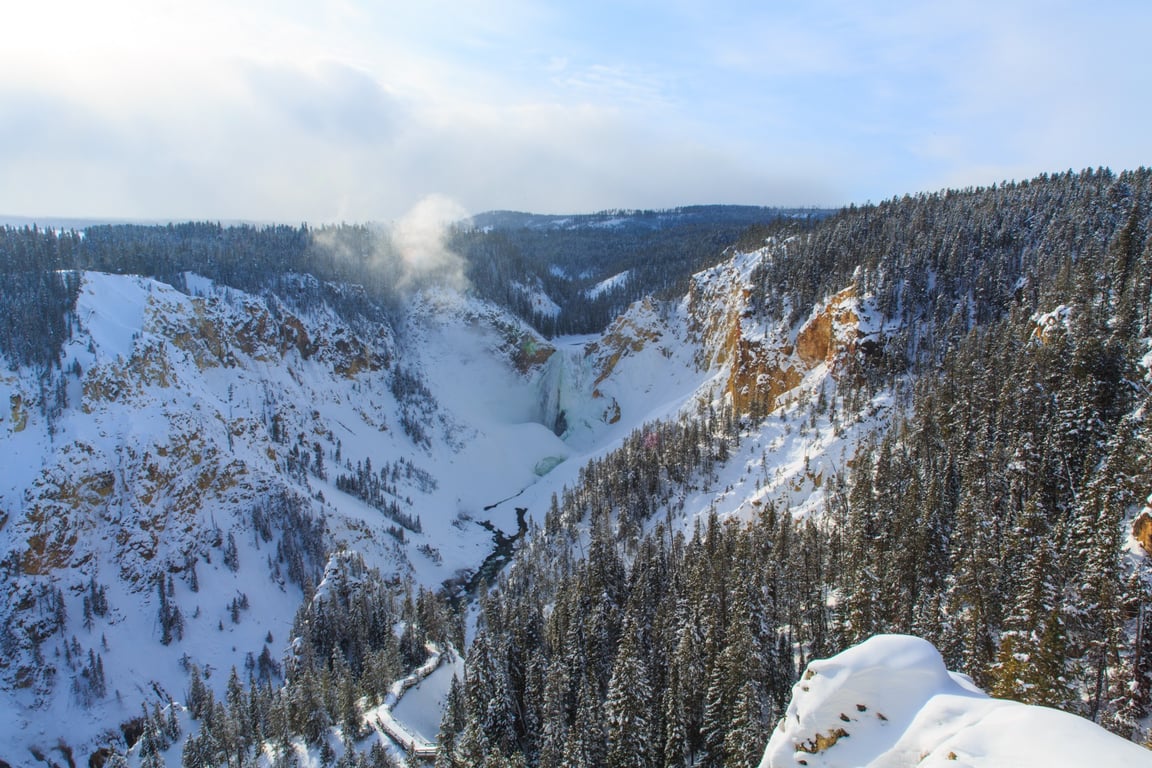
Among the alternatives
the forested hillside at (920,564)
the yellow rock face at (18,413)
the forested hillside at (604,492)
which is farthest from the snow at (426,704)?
the yellow rock face at (18,413)

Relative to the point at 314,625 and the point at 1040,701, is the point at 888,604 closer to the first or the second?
the point at 1040,701

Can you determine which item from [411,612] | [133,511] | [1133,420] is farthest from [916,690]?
[133,511]

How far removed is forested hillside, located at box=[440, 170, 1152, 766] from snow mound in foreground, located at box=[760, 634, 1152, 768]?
61.9 feet

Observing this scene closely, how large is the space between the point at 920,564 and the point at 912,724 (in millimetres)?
45150

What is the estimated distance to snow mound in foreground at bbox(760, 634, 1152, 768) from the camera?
1496 cm

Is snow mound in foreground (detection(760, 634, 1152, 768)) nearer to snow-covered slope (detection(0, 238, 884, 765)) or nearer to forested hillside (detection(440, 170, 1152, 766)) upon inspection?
forested hillside (detection(440, 170, 1152, 766))

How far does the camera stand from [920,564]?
57.8 metres

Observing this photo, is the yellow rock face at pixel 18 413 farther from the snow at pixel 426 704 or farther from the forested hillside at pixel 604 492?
the snow at pixel 426 704

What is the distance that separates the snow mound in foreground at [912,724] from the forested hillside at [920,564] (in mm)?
18875

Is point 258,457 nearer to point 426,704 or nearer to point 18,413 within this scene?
point 18,413

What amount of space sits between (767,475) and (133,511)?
110799mm

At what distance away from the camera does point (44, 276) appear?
5005 inches

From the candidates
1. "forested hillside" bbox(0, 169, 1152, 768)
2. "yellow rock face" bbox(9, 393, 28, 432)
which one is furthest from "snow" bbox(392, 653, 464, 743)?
"yellow rock face" bbox(9, 393, 28, 432)

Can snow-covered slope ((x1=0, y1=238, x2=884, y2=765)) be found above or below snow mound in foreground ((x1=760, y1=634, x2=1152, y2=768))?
below
